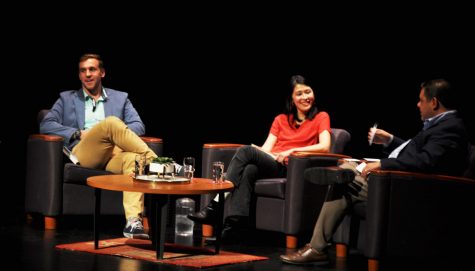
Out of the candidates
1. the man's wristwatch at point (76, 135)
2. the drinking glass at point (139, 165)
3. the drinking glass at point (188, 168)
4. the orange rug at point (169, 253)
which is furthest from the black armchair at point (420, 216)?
the man's wristwatch at point (76, 135)

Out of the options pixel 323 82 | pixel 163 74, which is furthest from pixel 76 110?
pixel 323 82

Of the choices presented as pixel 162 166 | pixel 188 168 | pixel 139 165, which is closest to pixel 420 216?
pixel 188 168

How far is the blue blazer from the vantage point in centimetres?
558

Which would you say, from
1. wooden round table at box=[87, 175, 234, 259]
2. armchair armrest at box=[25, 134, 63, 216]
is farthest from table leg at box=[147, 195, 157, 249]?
armchair armrest at box=[25, 134, 63, 216]

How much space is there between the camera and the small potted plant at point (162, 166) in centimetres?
446

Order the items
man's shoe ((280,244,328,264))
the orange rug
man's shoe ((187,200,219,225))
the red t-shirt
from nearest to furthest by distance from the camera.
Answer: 1. the orange rug
2. man's shoe ((280,244,328,264))
3. man's shoe ((187,200,219,225))
4. the red t-shirt

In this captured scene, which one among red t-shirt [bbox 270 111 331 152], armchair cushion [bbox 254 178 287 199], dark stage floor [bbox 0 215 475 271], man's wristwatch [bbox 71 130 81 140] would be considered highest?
red t-shirt [bbox 270 111 331 152]

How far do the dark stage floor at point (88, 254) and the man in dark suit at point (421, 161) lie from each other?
0.63ft

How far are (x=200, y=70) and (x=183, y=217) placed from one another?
5.08 ft

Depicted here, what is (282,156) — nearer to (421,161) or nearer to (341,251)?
(341,251)

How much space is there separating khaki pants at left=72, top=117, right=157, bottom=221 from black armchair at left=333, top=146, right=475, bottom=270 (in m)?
1.67

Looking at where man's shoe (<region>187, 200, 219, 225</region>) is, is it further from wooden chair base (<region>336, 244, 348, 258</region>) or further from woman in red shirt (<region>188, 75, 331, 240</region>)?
wooden chair base (<region>336, 244, 348, 258</region>)

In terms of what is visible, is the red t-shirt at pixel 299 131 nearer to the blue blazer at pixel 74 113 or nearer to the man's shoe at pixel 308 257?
the blue blazer at pixel 74 113

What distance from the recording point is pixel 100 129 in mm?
5281
